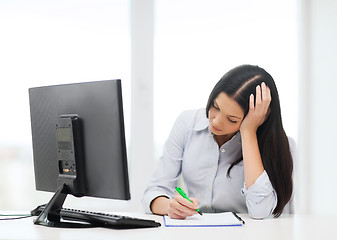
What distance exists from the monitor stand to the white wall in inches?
83.4

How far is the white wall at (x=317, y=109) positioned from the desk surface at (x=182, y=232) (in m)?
1.67

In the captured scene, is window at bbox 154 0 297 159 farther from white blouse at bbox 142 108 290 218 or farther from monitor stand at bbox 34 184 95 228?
monitor stand at bbox 34 184 95 228

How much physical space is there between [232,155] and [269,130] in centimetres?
20

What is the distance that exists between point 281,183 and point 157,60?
5.12 ft

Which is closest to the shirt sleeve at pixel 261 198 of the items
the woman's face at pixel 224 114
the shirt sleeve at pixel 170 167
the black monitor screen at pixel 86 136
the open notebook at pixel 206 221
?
the open notebook at pixel 206 221

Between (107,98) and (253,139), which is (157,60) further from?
(107,98)

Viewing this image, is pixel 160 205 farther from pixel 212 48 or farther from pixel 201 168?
pixel 212 48

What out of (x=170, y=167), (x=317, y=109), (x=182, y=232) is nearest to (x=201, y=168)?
(x=170, y=167)

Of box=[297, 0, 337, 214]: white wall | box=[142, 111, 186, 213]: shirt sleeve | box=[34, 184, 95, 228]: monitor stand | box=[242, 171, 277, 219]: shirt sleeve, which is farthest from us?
box=[297, 0, 337, 214]: white wall

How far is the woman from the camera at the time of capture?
61.3 inches

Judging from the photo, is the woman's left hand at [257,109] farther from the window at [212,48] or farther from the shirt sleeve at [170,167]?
the window at [212,48]

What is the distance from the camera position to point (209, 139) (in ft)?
5.83

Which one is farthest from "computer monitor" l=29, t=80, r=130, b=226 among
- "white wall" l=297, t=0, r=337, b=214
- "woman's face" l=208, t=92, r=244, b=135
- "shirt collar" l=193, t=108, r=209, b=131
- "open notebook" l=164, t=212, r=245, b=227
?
"white wall" l=297, t=0, r=337, b=214

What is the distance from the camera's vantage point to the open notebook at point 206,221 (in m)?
1.29
